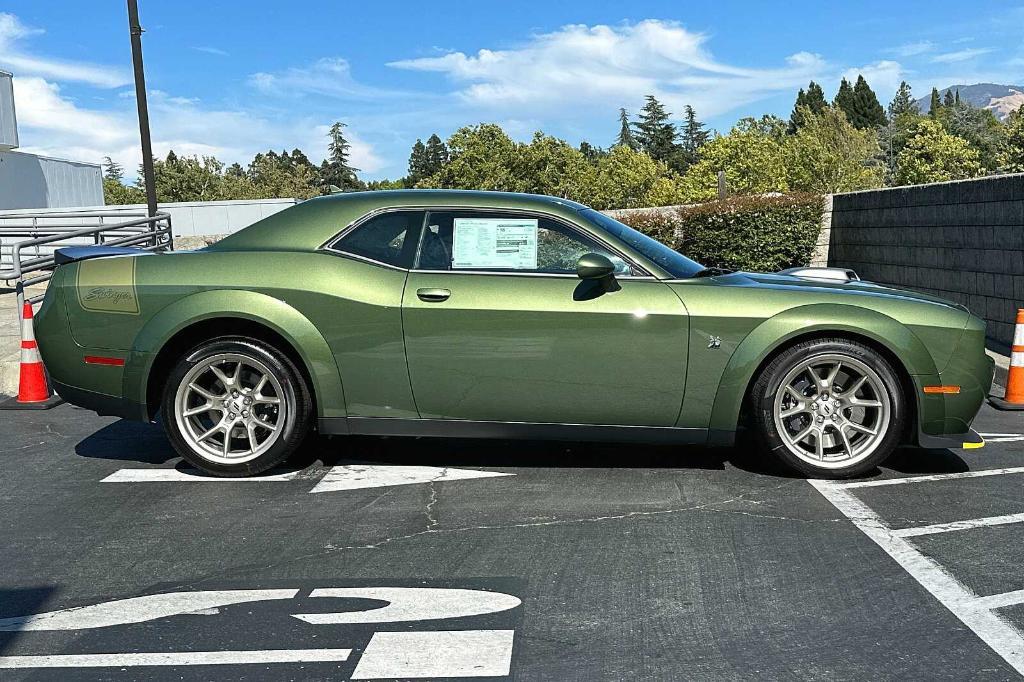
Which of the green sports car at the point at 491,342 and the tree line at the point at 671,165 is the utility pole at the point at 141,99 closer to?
the green sports car at the point at 491,342

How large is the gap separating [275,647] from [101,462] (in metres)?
3.27

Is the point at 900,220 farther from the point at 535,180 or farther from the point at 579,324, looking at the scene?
the point at 535,180

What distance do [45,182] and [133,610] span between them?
49.0 metres

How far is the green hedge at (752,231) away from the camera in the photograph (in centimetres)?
1756

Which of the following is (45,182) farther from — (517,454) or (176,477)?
(517,454)

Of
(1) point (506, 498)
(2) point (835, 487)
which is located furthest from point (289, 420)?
(2) point (835, 487)

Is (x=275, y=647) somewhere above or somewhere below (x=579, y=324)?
below

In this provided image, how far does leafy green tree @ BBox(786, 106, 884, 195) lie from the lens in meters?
70.7

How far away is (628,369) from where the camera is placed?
5.36 m

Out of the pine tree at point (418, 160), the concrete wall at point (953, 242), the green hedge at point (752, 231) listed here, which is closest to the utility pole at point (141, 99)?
the green hedge at point (752, 231)

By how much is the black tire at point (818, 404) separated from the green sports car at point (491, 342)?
0.01 meters

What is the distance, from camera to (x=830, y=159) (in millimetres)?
76062

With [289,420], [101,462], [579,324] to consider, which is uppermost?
[579,324]

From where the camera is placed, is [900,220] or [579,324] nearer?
[579,324]
